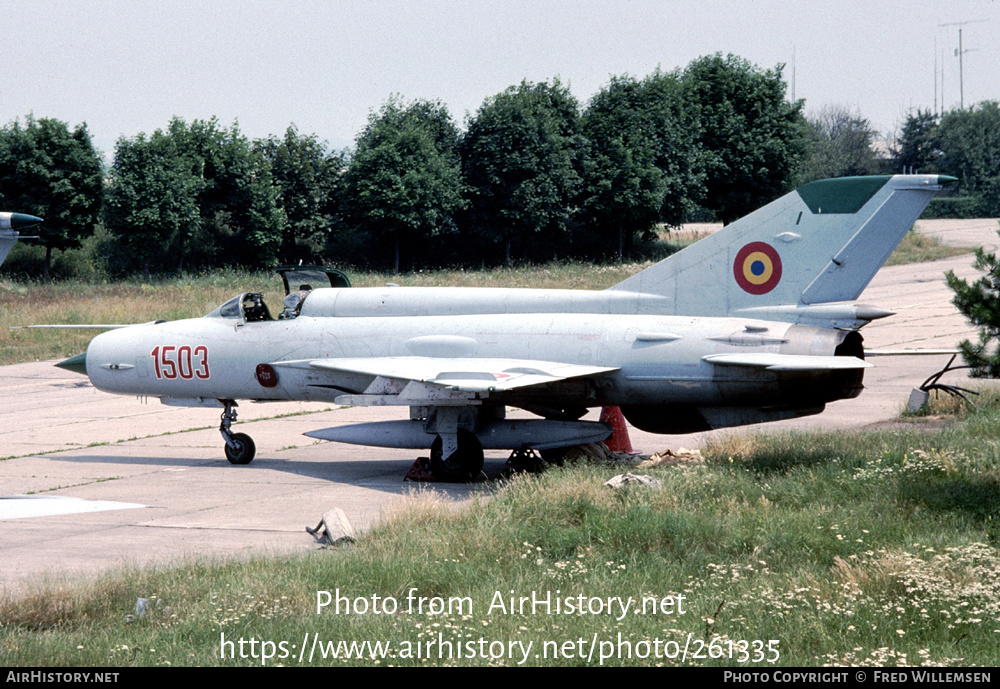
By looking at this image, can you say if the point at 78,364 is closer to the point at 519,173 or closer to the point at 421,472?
the point at 421,472

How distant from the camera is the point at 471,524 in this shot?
35.2 ft

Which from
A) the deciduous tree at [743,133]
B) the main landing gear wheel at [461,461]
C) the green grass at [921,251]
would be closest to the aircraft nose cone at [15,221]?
the main landing gear wheel at [461,461]

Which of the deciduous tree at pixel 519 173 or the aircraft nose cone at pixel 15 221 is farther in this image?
the deciduous tree at pixel 519 173

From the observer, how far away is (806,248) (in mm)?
14000

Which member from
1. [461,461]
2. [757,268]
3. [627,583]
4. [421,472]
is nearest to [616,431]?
[461,461]

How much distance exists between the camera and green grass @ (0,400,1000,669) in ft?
23.6

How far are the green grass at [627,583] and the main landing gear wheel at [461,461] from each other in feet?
8.30

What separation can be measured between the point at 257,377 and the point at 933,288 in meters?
37.7

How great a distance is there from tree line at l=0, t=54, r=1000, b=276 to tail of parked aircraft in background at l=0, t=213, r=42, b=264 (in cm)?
5034

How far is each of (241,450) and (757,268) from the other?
27.8 feet

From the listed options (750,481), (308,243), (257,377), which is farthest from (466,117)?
(750,481)

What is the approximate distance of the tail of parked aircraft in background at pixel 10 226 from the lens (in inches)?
376

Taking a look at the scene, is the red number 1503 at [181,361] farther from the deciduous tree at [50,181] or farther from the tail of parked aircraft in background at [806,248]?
the deciduous tree at [50,181]

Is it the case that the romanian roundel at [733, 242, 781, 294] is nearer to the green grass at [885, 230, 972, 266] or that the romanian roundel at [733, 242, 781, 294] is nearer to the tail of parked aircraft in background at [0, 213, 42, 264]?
the tail of parked aircraft in background at [0, 213, 42, 264]
